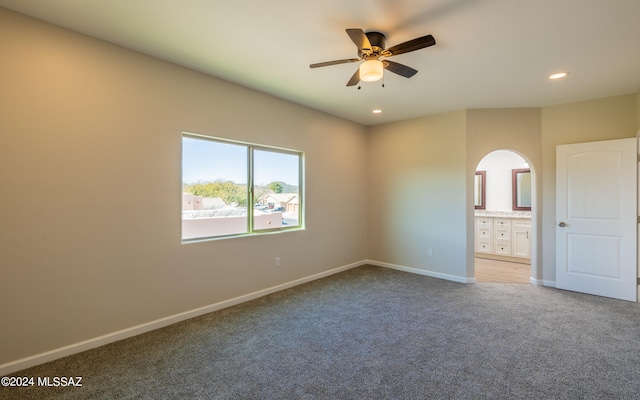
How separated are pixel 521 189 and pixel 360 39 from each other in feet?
18.8

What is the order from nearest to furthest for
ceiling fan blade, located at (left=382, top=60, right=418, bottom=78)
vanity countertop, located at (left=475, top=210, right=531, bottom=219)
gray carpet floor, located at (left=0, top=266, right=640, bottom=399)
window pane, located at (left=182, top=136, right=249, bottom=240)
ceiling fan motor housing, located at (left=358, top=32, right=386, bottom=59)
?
1. gray carpet floor, located at (left=0, top=266, right=640, bottom=399)
2. ceiling fan motor housing, located at (left=358, top=32, right=386, bottom=59)
3. ceiling fan blade, located at (left=382, top=60, right=418, bottom=78)
4. window pane, located at (left=182, top=136, right=249, bottom=240)
5. vanity countertop, located at (left=475, top=210, right=531, bottom=219)

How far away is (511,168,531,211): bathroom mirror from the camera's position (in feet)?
20.1

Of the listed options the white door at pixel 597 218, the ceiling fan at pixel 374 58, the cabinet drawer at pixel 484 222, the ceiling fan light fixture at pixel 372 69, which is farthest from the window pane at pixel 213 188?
the cabinet drawer at pixel 484 222

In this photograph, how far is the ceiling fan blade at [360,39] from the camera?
6.77ft

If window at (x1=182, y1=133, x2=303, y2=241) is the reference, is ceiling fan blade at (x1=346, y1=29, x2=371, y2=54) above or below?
above

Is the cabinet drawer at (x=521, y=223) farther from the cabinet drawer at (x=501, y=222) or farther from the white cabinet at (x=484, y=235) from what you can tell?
the white cabinet at (x=484, y=235)

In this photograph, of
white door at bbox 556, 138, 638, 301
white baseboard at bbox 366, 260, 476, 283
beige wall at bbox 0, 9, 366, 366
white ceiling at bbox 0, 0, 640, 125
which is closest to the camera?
white ceiling at bbox 0, 0, 640, 125

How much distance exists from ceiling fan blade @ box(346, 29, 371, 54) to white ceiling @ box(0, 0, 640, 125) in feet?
0.59

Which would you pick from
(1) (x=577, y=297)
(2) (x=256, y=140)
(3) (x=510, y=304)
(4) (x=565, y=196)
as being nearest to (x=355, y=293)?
(3) (x=510, y=304)

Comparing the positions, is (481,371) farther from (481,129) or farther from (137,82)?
(137,82)

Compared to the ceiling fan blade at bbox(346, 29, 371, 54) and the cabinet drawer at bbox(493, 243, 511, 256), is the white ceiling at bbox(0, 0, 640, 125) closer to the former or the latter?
the ceiling fan blade at bbox(346, 29, 371, 54)

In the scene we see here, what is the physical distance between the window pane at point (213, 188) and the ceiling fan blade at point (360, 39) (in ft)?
6.73

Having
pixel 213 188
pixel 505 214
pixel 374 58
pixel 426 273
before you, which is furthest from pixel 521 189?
pixel 213 188

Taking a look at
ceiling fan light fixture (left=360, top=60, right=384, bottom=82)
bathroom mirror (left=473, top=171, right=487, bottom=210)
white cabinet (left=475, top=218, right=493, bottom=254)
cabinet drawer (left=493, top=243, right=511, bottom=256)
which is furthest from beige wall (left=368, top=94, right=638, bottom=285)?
ceiling fan light fixture (left=360, top=60, right=384, bottom=82)
